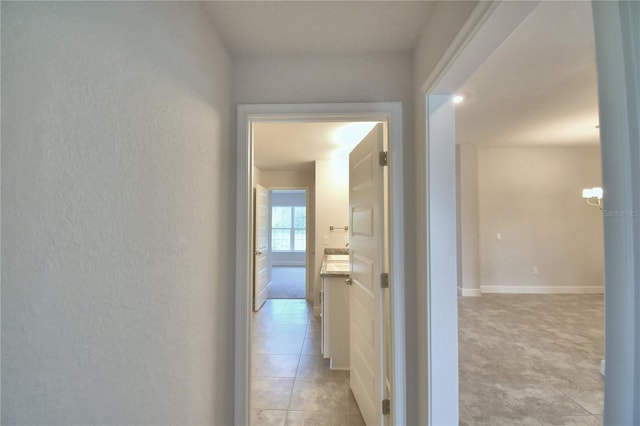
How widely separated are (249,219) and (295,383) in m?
1.70

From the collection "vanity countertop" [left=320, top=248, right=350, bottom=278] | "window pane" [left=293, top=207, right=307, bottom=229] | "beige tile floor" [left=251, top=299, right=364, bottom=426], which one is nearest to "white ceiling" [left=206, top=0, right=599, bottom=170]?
"vanity countertop" [left=320, top=248, right=350, bottom=278]

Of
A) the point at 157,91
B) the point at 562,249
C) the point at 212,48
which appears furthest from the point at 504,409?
the point at 562,249

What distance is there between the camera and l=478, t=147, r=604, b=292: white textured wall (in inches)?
207

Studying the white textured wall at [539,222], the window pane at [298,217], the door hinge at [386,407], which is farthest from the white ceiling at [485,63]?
the window pane at [298,217]

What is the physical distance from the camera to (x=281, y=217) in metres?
10.3

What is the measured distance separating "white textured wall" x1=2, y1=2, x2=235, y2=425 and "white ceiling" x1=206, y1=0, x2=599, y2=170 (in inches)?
13.1

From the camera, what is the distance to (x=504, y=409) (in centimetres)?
214

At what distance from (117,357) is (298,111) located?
1.43 m

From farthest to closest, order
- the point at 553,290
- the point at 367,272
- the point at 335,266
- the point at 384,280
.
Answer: the point at 553,290
the point at 335,266
the point at 367,272
the point at 384,280

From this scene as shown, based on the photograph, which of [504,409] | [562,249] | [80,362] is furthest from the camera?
[562,249]

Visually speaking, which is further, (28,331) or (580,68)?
(580,68)

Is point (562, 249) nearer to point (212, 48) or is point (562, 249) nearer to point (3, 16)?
point (212, 48)

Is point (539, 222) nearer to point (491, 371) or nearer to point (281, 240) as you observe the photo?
point (491, 371)

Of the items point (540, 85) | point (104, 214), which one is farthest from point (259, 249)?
point (540, 85)
